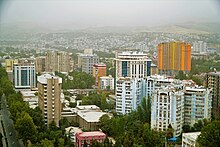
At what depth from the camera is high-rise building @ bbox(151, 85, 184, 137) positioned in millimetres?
4996

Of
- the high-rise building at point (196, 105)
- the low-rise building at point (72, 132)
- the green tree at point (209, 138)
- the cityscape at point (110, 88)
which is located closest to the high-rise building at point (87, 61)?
the cityscape at point (110, 88)

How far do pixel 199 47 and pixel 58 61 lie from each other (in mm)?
3573

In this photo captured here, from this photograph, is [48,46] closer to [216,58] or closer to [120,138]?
[216,58]

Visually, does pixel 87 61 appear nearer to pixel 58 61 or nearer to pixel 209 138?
pixel 58 61

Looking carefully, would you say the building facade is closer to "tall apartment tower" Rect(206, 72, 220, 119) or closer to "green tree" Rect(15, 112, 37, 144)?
"tall apartment tower" Rect(206, 72, 220, 119)

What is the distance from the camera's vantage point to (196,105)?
205 inches

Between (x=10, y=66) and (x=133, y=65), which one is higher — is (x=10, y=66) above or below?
below

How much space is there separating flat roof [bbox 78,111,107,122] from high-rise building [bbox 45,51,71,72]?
4.54 metres

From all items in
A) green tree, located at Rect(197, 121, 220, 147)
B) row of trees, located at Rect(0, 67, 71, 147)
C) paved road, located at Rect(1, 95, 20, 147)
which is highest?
green tree, located at Rect(197, 121, 220, 147)

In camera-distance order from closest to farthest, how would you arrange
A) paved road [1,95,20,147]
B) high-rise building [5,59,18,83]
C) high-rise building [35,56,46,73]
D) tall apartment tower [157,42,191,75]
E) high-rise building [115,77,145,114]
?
1. paved road [1,95,20,147]
2. high-rise building [115,77,145,114]
3. high-rise building [5,59,18,83]
4. tall apartment tower [157,42,191,75]
5. high-rise building [35,56,46,73]

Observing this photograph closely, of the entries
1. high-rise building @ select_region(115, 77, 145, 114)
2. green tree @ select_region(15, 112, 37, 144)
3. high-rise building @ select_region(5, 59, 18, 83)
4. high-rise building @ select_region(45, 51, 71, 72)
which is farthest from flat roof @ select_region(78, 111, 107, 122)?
high-rise building @ select_region(45, 51, 71, 72)

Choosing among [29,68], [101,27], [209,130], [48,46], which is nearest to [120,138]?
[209,130]

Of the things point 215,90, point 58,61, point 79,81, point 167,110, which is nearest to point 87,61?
point 58,61

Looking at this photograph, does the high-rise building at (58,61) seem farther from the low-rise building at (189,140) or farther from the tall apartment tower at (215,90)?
the low-rise building at (189,140)
